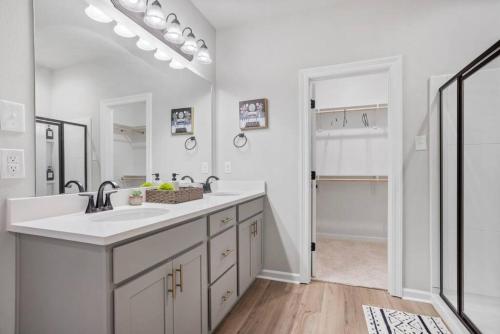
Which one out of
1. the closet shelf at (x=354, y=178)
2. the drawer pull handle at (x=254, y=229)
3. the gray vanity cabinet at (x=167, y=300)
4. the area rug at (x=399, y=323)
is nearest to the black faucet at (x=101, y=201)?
the gray vanity cabinet at (x=167, y=300)

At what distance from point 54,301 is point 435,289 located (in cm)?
245

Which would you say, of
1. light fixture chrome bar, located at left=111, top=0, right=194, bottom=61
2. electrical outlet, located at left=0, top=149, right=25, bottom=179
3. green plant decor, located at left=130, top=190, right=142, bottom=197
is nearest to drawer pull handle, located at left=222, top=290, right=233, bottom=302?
green plant decor, located at left=130, top=190, right=142, bottom=197

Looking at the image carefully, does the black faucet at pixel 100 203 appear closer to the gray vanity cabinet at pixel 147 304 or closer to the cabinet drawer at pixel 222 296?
the gray vanity cabinet at pixel 147 304

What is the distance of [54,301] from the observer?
99 cm

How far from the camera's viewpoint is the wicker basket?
5.51ft

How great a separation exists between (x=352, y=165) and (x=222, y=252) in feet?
8.33

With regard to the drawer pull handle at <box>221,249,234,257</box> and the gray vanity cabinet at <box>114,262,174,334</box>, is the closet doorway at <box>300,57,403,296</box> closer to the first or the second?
the drawer pull handle at <box>221,249,234,257</box>

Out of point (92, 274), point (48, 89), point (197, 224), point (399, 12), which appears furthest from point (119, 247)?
point (399, 12)

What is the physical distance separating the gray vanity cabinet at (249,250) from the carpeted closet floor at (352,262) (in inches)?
26.7

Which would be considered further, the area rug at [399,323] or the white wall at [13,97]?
the area rug at [399,323]

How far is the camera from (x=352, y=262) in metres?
2.83

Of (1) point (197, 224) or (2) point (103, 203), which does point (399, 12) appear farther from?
(2) point (103, 203)

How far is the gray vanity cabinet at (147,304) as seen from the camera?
95 cm

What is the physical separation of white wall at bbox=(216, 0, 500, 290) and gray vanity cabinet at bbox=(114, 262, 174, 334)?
4.64 feet
